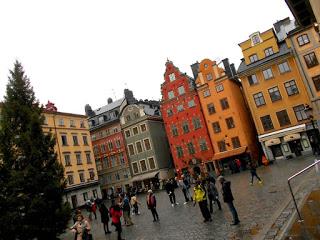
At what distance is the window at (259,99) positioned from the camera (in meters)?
45.4

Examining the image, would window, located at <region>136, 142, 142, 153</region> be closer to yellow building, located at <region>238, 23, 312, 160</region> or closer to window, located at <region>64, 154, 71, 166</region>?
window, located at <region>64, 154, 71, 166</region>

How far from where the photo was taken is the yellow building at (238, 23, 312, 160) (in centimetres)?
4241

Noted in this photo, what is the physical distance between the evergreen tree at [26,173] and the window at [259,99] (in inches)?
1282

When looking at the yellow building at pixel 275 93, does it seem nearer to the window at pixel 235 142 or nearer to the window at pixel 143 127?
the window at pixel 235 142

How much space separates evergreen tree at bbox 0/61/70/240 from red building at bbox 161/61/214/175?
33240mm

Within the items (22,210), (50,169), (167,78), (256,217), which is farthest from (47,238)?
(167,78)

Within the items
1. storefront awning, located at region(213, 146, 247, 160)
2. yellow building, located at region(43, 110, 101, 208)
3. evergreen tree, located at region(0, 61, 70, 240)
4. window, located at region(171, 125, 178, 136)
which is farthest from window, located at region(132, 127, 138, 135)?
evergreen tree, located at region(0, 61, 70, 240)

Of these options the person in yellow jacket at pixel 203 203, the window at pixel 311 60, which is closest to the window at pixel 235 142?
the window at pixel 311 60

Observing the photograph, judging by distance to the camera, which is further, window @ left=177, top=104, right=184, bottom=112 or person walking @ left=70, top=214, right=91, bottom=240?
window @ left=177, top=104, right=184, bottom=112

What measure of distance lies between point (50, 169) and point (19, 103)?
4748 mm

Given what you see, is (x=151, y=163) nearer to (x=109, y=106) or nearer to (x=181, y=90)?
(x=181, y=90)

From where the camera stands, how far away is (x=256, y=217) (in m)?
12.6

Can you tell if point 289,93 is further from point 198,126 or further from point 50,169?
point 50,169

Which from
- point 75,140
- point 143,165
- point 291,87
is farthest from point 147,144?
point 291,87
